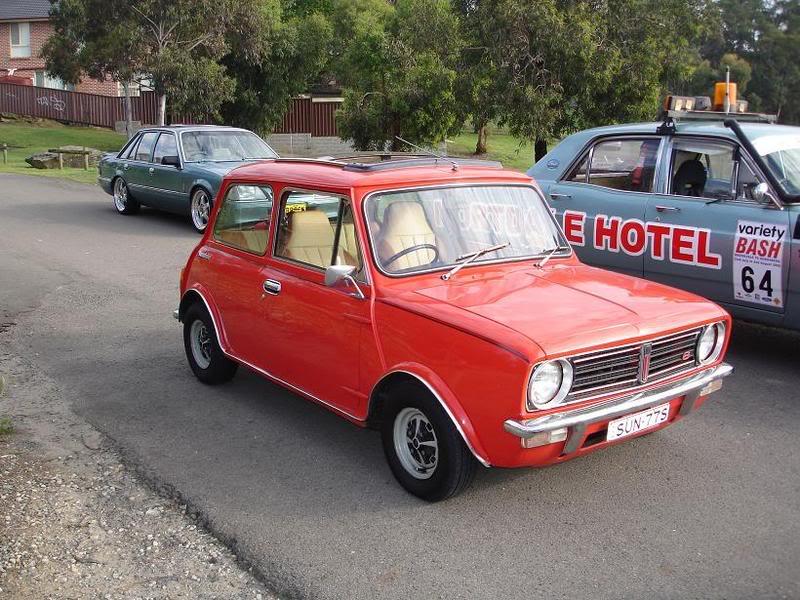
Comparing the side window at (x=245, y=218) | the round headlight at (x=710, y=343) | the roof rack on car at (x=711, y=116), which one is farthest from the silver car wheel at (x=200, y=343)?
the roof rack on car at (x=711, y=116)

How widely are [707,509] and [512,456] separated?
1.16m

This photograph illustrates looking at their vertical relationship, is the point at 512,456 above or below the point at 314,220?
below

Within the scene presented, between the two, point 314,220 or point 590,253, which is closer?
point 314,220

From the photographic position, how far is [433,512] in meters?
4.44

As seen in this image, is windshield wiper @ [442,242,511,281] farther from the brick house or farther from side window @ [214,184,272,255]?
the brick house

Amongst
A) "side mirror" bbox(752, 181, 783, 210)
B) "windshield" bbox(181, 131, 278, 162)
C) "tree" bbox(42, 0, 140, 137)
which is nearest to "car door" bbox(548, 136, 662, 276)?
"side mirror" bbox(752, 181, 783, 210)

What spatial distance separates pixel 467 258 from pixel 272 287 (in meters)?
1.27

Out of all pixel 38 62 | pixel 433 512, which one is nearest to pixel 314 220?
pixel 433 512

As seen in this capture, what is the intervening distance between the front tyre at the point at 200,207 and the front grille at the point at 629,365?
33.2 feet

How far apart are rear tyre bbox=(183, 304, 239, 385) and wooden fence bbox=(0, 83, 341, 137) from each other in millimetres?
27875

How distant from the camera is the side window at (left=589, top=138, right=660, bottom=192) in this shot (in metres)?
7.69

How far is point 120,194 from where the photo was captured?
631 inches

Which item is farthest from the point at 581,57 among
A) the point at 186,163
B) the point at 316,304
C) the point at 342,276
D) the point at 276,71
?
the point at 276,71

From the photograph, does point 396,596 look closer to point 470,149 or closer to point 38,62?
point 470,149
